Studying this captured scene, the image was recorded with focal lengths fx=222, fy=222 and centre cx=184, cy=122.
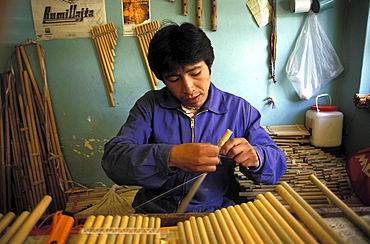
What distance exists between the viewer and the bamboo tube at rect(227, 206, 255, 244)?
64cm

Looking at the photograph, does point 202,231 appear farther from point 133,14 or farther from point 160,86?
point 133,14

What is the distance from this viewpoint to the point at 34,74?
2518mm

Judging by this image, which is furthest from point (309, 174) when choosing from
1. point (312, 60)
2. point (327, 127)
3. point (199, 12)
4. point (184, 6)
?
point (184, 6)

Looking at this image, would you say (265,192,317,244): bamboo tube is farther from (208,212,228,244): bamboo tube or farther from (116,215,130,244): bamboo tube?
(116,215,130,244): bamboo tube

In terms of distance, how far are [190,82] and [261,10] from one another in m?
1.63

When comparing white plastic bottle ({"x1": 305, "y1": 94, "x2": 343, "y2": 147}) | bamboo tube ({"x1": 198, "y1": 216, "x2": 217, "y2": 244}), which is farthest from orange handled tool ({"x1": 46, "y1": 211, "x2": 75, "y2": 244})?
white plastic bottle ({"x1": 305, "y1": 94, "x2": 343, "y2": 147})

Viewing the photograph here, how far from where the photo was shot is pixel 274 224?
676 mm

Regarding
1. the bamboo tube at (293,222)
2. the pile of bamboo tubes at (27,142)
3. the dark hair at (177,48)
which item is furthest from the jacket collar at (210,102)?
the pile of bamboo tubes at (27,142)

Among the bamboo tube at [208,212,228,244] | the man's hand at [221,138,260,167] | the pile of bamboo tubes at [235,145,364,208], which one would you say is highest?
the man's hand at [221,138,260,167]

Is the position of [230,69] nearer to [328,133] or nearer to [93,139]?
[328,133]

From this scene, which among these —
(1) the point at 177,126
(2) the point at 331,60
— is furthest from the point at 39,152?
(2) the point at 331,60

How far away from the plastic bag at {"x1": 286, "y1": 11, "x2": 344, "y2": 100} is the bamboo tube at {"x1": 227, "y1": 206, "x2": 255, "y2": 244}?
2056mm

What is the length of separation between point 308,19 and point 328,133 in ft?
3.97

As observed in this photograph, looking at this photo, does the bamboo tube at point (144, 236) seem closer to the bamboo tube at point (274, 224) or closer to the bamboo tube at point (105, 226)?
the bamboo tube at point (105, 226)
